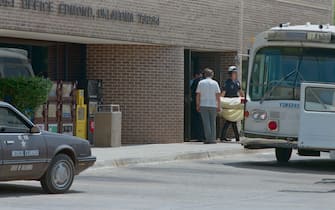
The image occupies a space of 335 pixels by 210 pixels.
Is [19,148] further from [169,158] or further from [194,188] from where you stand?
[169,158]

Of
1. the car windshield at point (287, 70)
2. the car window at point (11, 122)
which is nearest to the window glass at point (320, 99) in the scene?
the car windshield at point (287, 70)

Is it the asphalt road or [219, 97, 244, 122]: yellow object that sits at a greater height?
[219, 97, 244, 122]: yellow object

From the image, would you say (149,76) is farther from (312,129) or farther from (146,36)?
(312,129)

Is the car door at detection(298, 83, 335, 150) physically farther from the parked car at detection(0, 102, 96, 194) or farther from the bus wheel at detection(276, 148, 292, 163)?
the parked car at detection(0, 102, 96, 194)

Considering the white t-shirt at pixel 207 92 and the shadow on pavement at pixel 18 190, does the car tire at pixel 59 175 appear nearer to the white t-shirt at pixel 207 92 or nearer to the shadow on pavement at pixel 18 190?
the shadow on pavement at pixel 18 190

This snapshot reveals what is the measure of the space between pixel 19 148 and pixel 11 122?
1.55ft

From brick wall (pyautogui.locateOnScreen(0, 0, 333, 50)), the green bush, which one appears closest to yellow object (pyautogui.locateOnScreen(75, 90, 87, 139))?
brick wall (pyautogui.locateOnScreen(0, 0, 333, 50))

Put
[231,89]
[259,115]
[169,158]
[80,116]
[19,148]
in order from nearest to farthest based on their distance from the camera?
[19,148] < [259,115] < [169,158] < [80,116] < [231,89]

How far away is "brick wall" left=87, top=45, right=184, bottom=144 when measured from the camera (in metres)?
24.4

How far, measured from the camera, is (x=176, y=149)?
22.5 m

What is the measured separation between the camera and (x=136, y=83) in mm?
24406

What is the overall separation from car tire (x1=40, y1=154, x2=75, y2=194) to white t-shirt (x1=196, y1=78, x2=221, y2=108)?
9.90m

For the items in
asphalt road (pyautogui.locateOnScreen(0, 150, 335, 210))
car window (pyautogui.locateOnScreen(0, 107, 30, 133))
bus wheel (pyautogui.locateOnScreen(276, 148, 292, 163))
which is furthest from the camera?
bus wheel (pyautogui.locateOnScreen(276, 148, 292, 163))

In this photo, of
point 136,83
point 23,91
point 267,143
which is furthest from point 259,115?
point 136,83
